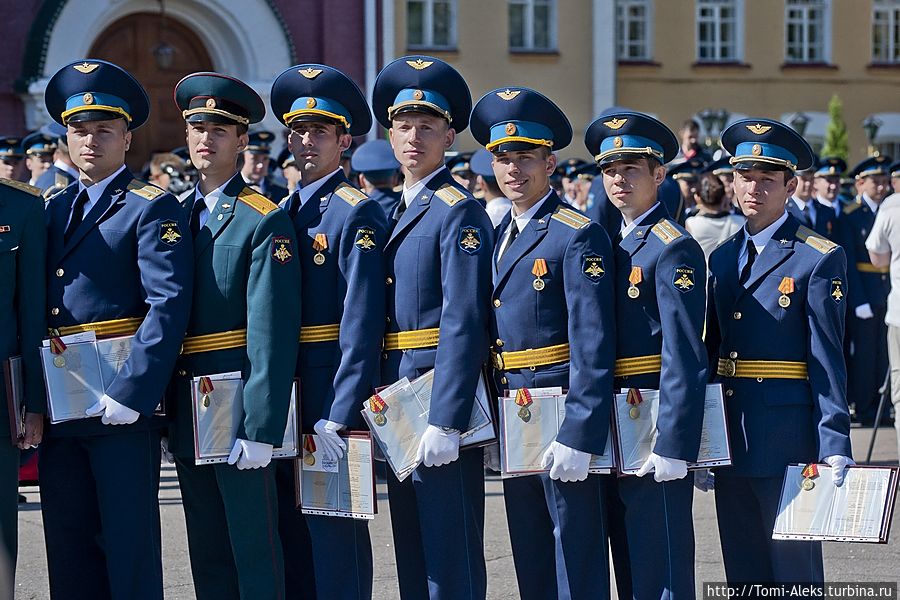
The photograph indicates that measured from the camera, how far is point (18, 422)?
5496 millimetres

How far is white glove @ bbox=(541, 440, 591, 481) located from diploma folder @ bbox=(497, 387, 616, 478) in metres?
0.05

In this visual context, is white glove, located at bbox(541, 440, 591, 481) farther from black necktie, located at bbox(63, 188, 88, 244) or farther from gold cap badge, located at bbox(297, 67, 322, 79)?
black necktie, located at bbox(63, 188, 88, 244)

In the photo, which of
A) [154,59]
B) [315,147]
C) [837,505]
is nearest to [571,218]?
[315,147]

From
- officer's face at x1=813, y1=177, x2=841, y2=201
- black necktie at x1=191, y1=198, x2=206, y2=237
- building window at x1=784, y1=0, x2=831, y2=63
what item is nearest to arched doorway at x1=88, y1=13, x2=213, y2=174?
officer's face at x1=813, y1=177, x2=841, y2=201

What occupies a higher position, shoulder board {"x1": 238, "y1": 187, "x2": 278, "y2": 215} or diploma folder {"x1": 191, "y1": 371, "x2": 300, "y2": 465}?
shoulder board {"x1": 238, "y1": 187, "x2": 278, "y2": 215}

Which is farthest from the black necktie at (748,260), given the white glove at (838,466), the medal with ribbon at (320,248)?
the medal with ribbon at (320,248)

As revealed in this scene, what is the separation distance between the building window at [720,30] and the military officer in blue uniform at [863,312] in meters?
15.5

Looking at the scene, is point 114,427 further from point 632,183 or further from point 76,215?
point 632,183

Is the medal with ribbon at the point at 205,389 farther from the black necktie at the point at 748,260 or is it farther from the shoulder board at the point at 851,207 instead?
the shoulder board at the point at 851,207

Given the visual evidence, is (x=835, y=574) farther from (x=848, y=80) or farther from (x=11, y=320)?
(x=848, y=80)

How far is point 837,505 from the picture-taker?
17.3 ft

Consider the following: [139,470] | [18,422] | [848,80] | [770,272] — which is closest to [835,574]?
[770,272]

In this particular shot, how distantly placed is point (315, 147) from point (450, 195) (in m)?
0.62

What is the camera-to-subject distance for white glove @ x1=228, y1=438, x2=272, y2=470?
537 centimetres
